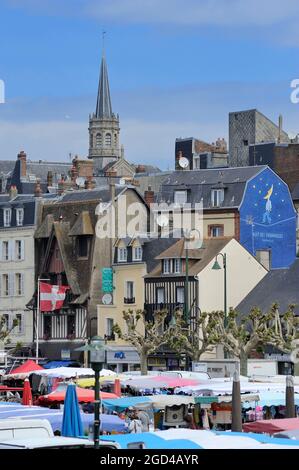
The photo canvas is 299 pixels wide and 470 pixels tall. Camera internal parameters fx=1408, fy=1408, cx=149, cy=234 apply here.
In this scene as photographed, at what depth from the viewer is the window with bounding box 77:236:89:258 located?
244 feet

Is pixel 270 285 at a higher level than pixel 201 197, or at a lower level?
lower

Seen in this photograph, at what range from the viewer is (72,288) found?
2940 inches

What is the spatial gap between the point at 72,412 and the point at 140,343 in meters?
31.5

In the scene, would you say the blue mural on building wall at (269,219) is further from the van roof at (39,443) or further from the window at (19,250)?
the van roof at (39,443)

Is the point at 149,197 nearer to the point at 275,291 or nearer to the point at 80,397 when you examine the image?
the point at 275,291

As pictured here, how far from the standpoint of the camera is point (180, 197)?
251 ft

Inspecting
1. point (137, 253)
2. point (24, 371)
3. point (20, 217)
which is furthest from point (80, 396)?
point (20, 217)

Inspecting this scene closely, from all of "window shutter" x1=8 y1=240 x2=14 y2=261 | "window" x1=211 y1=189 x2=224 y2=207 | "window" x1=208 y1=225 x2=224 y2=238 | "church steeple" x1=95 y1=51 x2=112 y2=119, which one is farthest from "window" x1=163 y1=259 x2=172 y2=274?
"church steeple" x1=95 y1=51 x2=112 y2=119

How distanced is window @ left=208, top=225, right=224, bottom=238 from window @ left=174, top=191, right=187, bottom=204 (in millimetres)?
2882

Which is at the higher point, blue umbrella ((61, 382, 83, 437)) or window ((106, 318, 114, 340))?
window ((106, 318, 114, 340))

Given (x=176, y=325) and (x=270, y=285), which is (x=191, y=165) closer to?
(x=270, y=285)

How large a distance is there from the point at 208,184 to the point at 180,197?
197cm

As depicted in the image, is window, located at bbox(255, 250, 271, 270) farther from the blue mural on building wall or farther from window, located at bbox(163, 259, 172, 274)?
window, located at bbox(163, 259, 172, 274)
